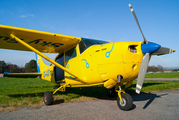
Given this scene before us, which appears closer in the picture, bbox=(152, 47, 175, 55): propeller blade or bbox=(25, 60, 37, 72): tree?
bbox=(152, 47, 175, 55): propeller blade

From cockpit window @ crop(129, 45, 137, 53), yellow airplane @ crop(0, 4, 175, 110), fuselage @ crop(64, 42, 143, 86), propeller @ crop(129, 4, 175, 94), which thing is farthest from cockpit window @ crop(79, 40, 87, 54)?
propeller @ crop(129, 4, 175, 94)

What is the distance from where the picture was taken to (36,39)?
17.1 ft

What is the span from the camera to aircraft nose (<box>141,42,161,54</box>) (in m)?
3.37

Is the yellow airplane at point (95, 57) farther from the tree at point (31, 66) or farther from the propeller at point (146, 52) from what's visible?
the tree at point (31, 66)

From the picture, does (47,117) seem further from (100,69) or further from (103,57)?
(103,57)

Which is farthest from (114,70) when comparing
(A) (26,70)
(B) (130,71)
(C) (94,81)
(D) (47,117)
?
(A) (26,70)

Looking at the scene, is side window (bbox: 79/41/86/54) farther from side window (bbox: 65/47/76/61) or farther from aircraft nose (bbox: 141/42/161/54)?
aircraft nose (bbox: 141/42/161/54)

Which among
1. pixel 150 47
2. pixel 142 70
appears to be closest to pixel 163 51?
pixel 150 47

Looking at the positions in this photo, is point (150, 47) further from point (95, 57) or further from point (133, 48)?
point (95, 57)

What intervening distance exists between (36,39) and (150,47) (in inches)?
174

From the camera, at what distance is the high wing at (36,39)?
14.8 ft

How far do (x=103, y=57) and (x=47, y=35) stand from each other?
256cm

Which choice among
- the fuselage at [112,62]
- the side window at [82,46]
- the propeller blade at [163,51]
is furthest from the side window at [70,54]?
the propeller blade at [163,51]

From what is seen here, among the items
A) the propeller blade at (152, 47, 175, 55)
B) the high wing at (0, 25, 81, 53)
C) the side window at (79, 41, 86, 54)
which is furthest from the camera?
the side window at (79, 41, 86, 54)
